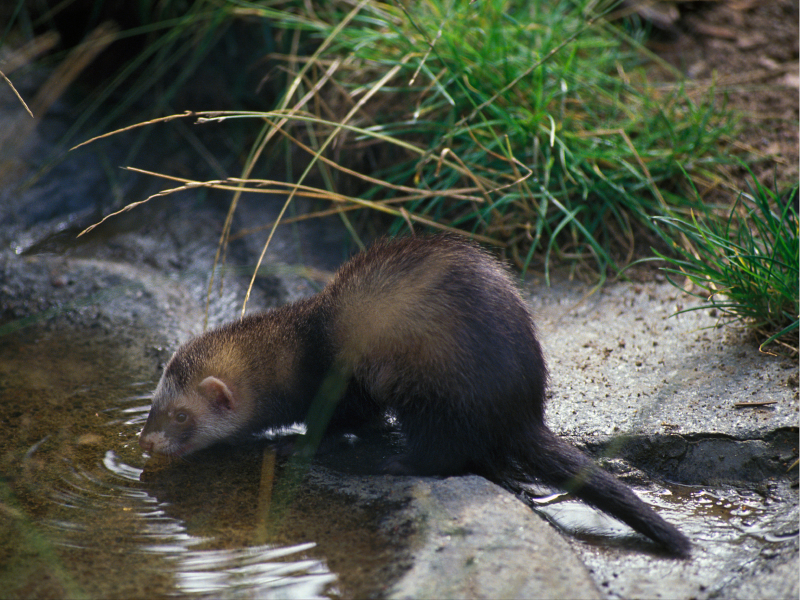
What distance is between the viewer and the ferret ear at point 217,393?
3.15 m

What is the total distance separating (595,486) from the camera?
2.41 m

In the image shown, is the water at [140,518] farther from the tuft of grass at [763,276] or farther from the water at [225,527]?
the tuft of grass at [763,276]

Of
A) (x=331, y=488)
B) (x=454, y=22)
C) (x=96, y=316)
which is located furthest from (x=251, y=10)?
(x=331, y=488)

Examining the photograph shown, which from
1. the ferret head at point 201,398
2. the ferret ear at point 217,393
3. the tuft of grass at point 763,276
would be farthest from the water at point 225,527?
the tuft of grass at point 763,276

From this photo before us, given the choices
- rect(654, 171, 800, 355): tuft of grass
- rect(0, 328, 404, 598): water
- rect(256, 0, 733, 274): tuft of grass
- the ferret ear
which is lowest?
rect(0, 328, 404, 598): water

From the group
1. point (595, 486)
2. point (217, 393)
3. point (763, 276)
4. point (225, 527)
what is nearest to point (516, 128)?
point (763, 276)

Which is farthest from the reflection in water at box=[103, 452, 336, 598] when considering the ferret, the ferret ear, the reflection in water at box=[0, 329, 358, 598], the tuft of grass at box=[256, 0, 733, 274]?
the tuft of grass at box=[256, 0, 733, 274]

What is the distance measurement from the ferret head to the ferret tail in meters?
1.39

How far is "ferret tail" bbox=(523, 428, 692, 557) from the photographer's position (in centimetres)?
225

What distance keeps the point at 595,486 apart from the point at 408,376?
0.80 metres

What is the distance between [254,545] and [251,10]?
3.90 meters

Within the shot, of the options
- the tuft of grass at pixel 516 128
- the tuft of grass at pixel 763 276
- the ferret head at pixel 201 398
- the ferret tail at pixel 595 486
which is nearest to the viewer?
the ferret tail at pixel 595 486

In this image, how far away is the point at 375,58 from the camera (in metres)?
4.63

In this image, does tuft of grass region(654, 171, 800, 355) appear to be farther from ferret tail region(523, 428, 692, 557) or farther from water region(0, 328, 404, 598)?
water region(0, 328, 404, 598)
